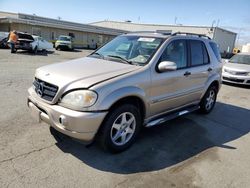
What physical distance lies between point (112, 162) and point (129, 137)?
1.87ft

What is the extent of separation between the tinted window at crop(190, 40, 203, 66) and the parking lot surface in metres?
1.43

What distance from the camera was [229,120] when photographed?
18.9 ft

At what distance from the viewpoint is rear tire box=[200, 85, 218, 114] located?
5672 millimetres

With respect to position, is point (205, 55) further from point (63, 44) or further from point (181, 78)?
point (63, 44)

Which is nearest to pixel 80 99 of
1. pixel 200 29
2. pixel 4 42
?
pixel 4 42

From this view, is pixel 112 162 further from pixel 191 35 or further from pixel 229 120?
pixel 229 120

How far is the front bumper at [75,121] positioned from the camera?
2969 mm

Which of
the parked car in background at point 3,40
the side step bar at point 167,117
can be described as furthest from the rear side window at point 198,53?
the parked car in background at point 3,40

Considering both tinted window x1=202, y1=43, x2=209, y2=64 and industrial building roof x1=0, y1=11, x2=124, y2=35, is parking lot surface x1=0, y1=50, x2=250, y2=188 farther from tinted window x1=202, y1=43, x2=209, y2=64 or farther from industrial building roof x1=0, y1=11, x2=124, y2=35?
industrial building roof x1=0, y1=11, x2=124, y2=35

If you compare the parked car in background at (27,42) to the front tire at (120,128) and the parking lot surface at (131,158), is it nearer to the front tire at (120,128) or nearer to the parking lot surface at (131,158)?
the parking lot surface at (131,158)

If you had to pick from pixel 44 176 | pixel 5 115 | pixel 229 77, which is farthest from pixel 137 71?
pixel 229 77

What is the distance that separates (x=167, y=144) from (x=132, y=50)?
6.11 feet

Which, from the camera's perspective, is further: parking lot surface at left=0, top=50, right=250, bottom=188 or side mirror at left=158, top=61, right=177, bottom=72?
side mirror at left=158, top=61, right=177, bottom=72

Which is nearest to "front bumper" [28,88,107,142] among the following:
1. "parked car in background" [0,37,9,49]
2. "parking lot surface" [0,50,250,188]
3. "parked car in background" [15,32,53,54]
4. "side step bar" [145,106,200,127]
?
"parking lot surface" [0,50,250,188]
